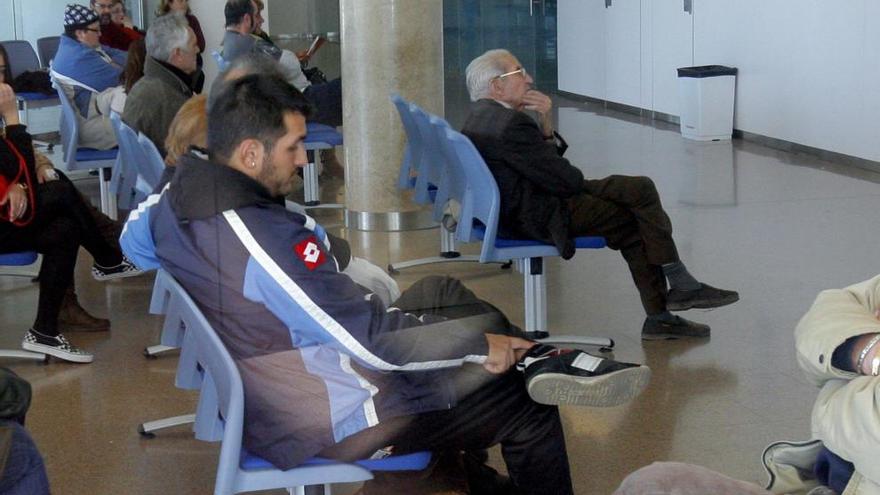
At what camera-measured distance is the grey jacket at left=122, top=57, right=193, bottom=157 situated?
191 inches

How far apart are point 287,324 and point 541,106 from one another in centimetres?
231

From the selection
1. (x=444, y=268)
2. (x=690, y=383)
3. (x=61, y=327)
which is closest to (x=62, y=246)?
(x=61, y=327)

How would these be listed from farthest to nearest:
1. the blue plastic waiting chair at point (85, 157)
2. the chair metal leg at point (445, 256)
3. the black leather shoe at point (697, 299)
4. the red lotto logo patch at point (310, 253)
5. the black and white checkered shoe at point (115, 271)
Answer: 1. the black and white checkered shoe at point (115, 271)
2. the chair metal leg at point (445, 256)
3. the blue plastic waiting chair at point (85, 157)
4. the black leather shoe at point (697, 299)
5. the red lotto logo patch at point (310, 253)

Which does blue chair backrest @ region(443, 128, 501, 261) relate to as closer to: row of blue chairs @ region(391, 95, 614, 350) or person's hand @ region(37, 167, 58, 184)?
row of blue chairs @ region(391, 95, 614, 350)

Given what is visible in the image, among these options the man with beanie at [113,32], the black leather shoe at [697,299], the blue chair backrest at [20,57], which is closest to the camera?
the blue chair backrest at [20,57]

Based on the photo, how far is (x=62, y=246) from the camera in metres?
4.65

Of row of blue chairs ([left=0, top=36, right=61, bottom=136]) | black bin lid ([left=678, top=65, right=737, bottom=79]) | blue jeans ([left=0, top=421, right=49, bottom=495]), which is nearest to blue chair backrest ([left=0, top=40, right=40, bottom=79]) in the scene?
row of blue chairs ([left=0, top=36, right=61, bottom=136])

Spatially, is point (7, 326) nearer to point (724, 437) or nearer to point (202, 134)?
point (202, 134)

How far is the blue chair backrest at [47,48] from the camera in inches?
150

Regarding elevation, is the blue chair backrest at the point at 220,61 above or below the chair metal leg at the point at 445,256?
above

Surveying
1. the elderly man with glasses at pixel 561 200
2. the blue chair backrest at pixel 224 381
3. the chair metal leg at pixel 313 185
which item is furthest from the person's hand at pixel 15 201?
the blue chair backrest at pixel 224 381

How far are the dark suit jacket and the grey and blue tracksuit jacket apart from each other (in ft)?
5.96

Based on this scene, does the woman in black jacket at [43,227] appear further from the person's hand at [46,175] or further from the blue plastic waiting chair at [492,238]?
the blue plastic waiting chair at [492,238]

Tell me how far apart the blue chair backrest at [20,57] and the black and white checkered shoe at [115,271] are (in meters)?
1.68
